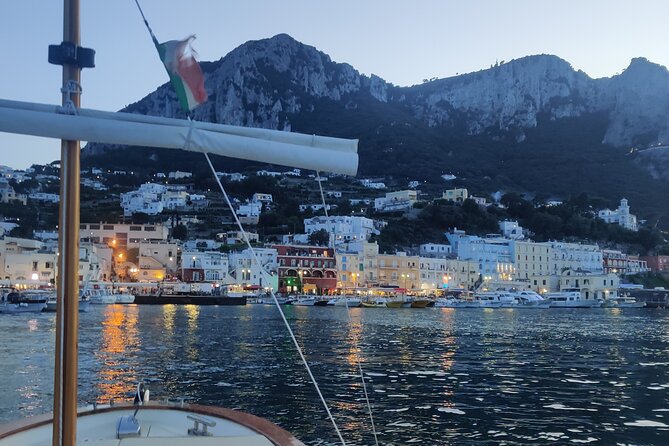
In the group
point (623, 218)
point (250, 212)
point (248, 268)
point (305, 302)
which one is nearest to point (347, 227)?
point (248, 268)

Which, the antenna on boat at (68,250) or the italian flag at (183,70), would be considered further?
the italian flag at (183,70)

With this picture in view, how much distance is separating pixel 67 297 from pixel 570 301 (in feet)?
295

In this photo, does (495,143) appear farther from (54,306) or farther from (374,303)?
(54,306)

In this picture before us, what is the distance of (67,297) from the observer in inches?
122

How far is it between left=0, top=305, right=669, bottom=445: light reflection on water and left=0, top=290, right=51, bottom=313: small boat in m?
21.0

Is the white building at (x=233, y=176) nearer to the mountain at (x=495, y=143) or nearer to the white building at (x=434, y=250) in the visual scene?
the mountain at (x=495, y=143)

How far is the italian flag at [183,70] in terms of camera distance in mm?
3732

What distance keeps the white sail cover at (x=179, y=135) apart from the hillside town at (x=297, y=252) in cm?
5641

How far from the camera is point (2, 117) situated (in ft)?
10.1

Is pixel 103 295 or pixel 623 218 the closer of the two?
pixel 103 295

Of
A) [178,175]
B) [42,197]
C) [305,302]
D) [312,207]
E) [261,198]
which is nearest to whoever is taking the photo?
[305,302]

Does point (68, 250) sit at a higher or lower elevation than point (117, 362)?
higher

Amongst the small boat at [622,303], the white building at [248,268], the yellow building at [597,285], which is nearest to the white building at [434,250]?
the yellow building at [597,285]

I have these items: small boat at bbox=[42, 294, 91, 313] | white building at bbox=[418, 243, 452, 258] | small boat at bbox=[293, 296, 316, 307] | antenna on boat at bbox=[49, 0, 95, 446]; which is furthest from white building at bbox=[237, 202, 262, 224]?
antenna on boat at bbox=[49, 0, 95, 446]
